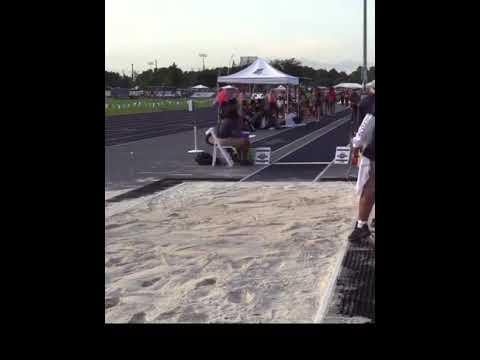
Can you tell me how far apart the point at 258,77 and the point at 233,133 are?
917cm

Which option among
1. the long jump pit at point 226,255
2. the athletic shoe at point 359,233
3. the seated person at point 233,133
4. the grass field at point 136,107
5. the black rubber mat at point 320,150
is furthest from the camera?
the grass field at point 136,107

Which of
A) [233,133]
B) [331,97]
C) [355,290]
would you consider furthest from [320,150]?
[331,97]

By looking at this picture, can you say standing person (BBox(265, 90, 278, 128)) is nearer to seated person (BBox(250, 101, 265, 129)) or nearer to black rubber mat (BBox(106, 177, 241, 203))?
seated person (BBox(250, 101, 265, 129))

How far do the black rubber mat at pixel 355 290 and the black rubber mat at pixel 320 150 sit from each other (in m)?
8.66

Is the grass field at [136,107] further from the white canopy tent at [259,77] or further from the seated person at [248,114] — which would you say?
the white canopy tent at [259,77]

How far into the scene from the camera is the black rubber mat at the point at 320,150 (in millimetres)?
15094

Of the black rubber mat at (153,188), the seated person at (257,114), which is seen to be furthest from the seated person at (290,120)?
the black rubber mat at (153,188)

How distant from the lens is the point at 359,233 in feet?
22.3
